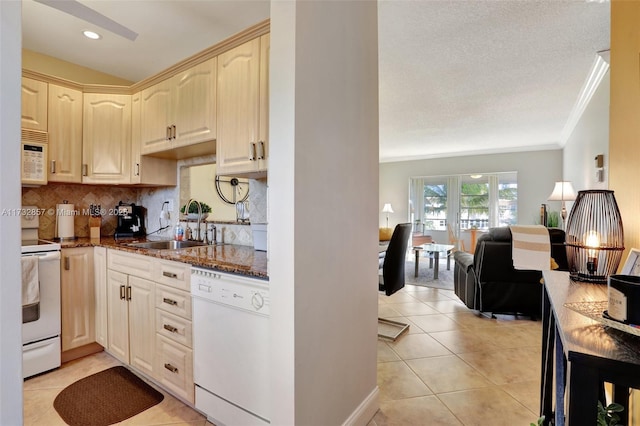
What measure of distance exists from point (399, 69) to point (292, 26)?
2.09m

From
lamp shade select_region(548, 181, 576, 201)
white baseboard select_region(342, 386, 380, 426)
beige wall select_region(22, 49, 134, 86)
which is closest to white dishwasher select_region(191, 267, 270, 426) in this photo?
white baseboard select_region(342, 386, 380, 426)

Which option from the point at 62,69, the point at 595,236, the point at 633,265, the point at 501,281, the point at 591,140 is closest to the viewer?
the point at 633,265

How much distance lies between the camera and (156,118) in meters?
2.58

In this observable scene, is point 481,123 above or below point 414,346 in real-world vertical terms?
above

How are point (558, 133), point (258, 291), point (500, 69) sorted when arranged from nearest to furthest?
point (258, 291), point (500, 69), point (558, 133)

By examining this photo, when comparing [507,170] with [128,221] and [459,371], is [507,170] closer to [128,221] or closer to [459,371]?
[459,371]

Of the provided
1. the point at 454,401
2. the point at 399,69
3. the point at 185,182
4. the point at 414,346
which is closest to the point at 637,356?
the point at 454,401

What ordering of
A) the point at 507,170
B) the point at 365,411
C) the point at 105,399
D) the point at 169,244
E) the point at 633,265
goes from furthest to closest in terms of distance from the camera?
the point at 507,170 → the point at 169,244 → the point at 105,399 → the point at 365,411 → the point at 633,265

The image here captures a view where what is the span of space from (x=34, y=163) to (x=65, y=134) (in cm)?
37

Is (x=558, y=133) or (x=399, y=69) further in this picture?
(x=558, y=133)

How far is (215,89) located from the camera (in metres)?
2.15

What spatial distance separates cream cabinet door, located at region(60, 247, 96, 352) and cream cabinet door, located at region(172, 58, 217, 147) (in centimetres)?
121

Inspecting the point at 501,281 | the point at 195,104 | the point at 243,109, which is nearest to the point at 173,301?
the point at 243,109

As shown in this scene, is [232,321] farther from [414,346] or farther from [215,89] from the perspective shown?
[414,346]
